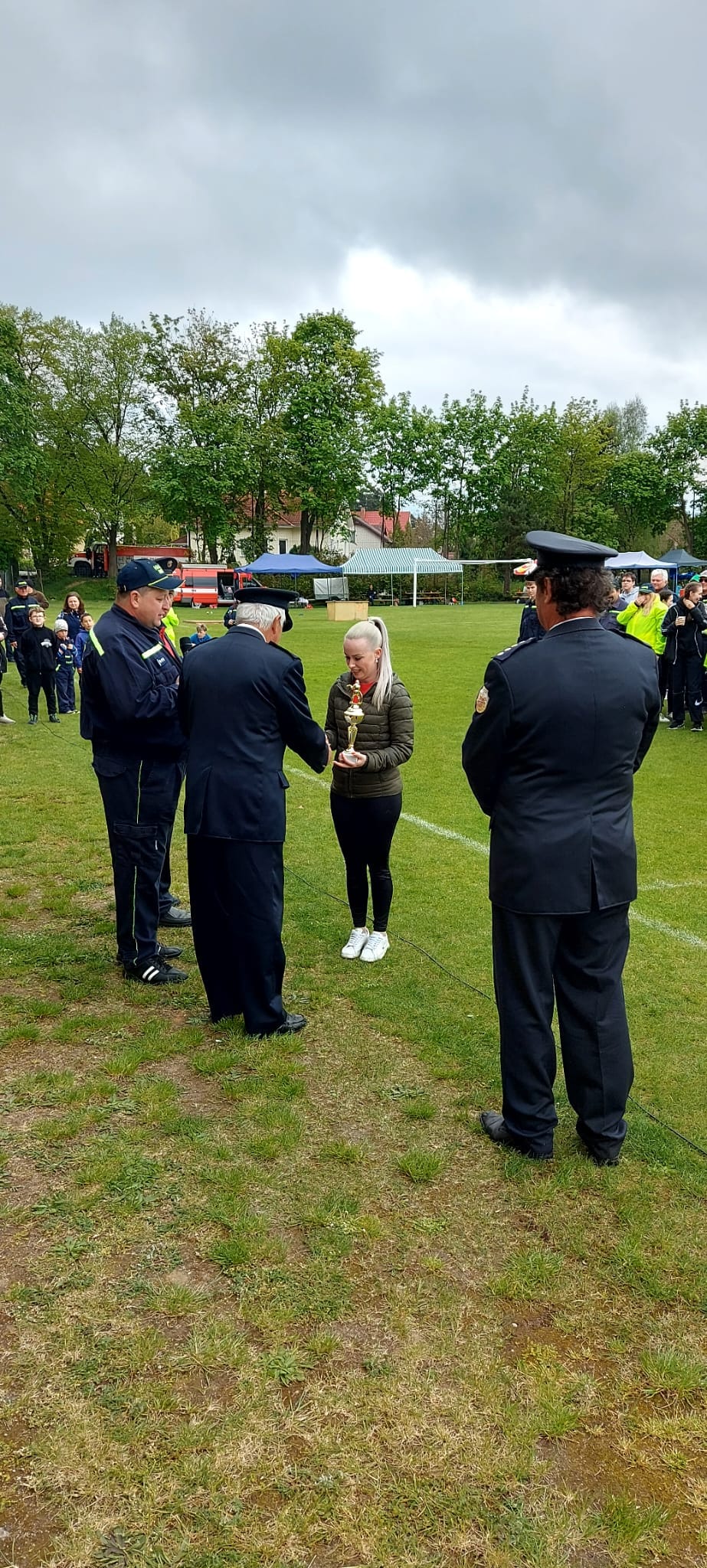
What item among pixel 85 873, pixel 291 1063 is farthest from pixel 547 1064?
pixel 85 873

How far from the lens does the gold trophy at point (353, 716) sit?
5.13 metres

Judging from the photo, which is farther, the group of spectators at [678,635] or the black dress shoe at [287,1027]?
the group of spectators at [678,635]

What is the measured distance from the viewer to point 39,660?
48.1 feet

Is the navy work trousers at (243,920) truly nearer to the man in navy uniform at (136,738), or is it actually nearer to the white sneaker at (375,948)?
the man in navy uniform at (136,738)

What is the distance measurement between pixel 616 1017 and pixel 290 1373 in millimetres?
1699

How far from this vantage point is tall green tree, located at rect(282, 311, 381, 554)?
59125 millimetres

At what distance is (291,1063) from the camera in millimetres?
4465

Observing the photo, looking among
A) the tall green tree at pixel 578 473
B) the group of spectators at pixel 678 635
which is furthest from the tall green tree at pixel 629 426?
the group of spectators at pixel 678 635

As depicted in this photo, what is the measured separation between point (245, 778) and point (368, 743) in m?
1.05

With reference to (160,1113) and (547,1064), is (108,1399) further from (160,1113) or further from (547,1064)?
(547,1064)

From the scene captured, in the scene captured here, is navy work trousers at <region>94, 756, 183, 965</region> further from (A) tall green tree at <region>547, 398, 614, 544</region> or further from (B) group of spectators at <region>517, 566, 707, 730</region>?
(A) tall green tree at <region>547, 398, 614, 544</region>

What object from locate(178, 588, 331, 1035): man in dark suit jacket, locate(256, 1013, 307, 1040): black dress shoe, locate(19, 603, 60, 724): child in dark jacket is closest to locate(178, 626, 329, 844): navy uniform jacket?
locate(178, 588, 331, 1035): man in dark suit jacket

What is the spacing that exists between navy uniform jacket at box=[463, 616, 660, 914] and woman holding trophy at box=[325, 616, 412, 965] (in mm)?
1723

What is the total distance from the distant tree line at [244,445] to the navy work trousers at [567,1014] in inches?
2085
